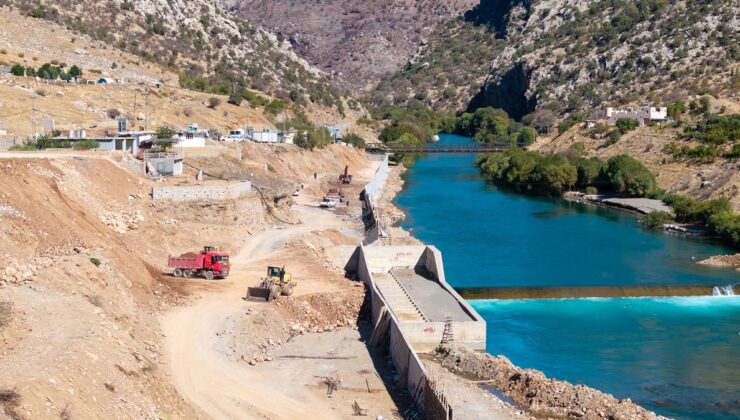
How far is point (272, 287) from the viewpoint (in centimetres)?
3622

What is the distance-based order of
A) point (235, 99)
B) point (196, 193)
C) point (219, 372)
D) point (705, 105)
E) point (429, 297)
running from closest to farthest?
point (219, 372), point (429, 297), point (196, 193), point (235, 99), point (705, 105)

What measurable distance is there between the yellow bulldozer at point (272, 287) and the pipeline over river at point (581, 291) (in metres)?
9.08

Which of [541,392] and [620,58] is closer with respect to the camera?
[541,392]

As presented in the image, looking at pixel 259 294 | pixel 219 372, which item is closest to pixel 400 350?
pixel 219 372

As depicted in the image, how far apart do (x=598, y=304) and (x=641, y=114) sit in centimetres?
6907

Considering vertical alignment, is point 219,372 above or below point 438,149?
above

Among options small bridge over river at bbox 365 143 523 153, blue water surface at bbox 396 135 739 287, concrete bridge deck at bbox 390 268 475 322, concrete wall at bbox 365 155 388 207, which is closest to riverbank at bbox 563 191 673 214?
blue water surface at bbox 396 135 739 287

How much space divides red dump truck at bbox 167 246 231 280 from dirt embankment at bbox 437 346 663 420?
1107 centimetres

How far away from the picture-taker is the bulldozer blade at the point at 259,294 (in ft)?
118

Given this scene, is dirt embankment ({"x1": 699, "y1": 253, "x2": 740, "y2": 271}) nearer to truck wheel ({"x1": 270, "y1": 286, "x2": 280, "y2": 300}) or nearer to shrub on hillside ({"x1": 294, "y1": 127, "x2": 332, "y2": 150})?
truck wheel ({"x1": 270, "y1": 286, "x2": 280, "y2": 300})

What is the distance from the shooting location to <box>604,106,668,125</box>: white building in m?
105

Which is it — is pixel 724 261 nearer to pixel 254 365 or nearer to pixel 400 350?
pixel 400 350

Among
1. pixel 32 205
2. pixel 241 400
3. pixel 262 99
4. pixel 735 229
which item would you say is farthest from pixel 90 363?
pixel 262 99

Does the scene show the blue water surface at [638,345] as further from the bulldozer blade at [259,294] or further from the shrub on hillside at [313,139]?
the shrub on hillside at [313,139]
